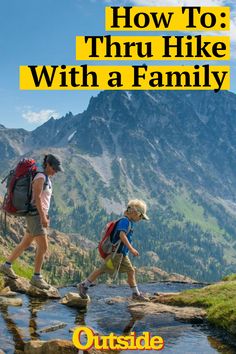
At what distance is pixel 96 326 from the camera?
12.7 meters

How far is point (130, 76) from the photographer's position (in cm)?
3447

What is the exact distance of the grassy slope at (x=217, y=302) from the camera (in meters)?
12.6

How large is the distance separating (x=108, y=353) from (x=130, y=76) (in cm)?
2745

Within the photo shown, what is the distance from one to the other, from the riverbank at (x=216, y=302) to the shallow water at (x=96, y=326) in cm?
38

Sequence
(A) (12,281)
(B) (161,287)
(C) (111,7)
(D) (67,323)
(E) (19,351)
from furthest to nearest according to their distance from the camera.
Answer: (B) (161,287)
(C) (111,7)
(A) (12,281)
(D) (67,323)
(E) (19,351)

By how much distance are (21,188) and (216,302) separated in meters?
7.72

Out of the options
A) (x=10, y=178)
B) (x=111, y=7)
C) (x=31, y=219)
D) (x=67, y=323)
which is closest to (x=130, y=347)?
(x=67, y=323)

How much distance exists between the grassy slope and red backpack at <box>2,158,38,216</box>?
6.73 metres

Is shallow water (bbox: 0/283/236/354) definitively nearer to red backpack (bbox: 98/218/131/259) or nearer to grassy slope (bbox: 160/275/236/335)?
grassy slope (bbox: 160/275/236/335)

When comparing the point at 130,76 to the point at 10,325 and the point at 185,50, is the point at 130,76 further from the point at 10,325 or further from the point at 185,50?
the point at 10,325

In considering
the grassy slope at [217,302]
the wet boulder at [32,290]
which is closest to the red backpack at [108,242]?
the wet boulder at [32,290]

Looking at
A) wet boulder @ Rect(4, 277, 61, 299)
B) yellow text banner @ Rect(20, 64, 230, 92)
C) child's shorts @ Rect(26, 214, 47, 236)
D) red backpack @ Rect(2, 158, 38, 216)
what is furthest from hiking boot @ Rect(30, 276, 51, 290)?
yellow text banner @ Rect(20, 64, 230, 92)

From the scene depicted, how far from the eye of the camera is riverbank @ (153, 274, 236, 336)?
1265 centimetres

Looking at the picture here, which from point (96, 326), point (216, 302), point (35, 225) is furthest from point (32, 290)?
point (216, 302)
